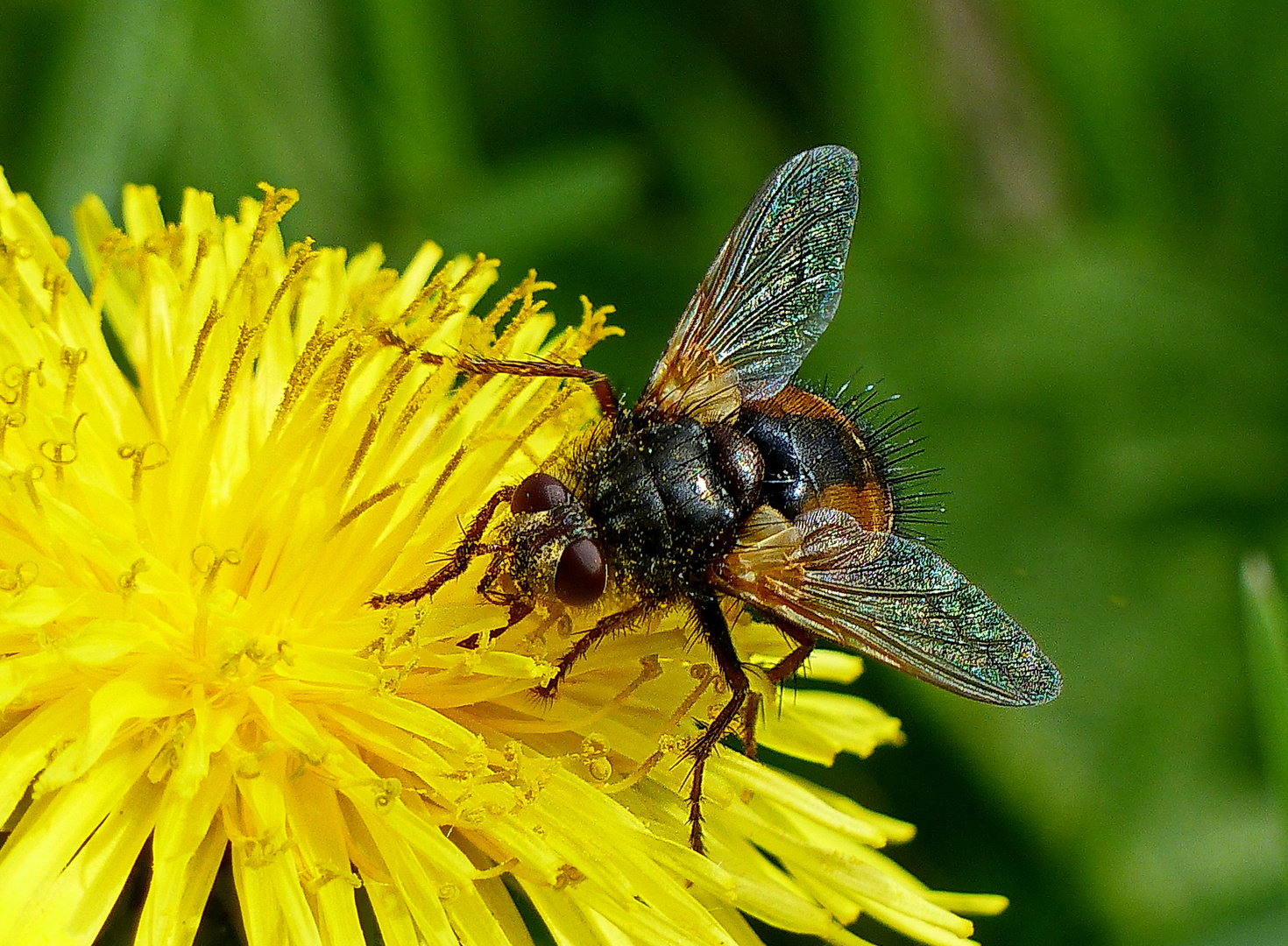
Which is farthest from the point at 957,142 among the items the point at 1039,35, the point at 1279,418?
the point at 1279,418

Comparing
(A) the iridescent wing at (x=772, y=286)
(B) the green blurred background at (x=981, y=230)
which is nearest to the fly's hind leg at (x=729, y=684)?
(A) the iridescent wing at (x=772, y=286)

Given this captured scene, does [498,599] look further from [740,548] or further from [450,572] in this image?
[740,548]

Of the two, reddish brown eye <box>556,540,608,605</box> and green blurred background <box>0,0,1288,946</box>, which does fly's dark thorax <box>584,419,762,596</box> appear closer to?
reddish brown eye <box>556,540,608,605</box>

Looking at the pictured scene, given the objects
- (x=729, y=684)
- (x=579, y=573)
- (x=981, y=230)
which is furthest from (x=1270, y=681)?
(x=981, y=230)

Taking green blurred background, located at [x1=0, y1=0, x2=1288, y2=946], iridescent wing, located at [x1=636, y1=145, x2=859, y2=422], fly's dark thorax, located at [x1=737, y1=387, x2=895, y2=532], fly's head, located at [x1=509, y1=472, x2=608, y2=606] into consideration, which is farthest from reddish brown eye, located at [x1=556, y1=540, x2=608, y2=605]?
green blurred background, located at [x1=0, y1=0, x2=1288, y2=946]

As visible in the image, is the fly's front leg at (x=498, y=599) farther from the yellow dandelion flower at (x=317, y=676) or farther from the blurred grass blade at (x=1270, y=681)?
the blurred grass blade at (x=1270, y=681)

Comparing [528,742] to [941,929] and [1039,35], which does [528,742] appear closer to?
[941,929]
